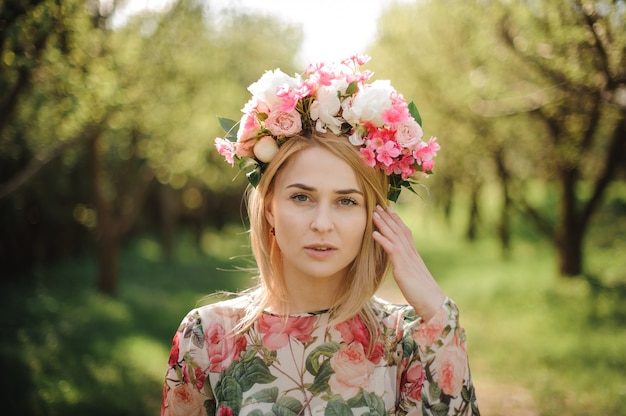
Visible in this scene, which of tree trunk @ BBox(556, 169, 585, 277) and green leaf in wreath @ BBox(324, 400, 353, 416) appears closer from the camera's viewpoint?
green leaf in wreath @ BBox(324, 400, 353, 416)

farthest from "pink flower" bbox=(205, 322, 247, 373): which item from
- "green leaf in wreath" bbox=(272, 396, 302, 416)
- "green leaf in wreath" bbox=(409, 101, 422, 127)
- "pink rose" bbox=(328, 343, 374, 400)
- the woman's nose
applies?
"green leaf in wreath" bbox=(409, 101, 422, 127)

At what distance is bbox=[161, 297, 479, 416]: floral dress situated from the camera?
97.3 inches

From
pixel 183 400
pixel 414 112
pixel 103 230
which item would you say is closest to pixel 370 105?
pixel 414 112

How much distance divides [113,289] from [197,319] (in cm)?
922

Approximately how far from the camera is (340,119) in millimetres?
2648

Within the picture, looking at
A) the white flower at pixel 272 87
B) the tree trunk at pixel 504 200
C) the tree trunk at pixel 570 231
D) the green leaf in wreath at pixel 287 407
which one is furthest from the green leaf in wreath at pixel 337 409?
the tree trunk at pixel 504 200

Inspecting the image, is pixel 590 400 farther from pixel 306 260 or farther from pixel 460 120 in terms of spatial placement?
pixel 460 120

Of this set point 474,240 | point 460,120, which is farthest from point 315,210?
point 474,240

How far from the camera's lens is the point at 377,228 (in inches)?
107

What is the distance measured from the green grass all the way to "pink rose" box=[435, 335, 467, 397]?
14.5ft

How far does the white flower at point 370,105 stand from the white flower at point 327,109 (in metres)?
0.05

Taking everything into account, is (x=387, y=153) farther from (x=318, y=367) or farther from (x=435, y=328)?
(x=318, y=367)

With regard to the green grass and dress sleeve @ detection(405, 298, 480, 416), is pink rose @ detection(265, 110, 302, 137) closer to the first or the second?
dress sleeve @ detection(405, 298, 480, 416)

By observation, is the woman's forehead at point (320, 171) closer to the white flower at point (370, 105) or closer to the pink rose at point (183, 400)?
the white flower at point (370, 105)
